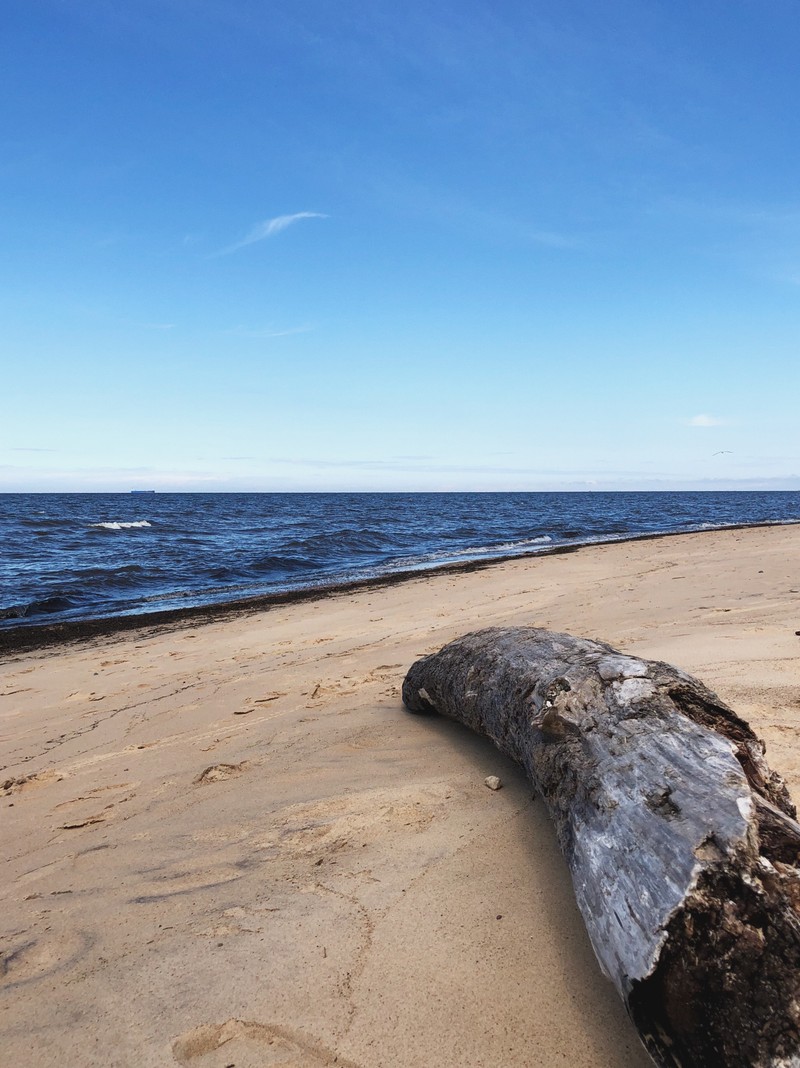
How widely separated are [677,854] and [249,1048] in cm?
135

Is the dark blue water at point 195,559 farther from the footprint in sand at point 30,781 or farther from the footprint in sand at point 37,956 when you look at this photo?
the footprint in sand at point 37,956

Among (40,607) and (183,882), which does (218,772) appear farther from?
(40,607)

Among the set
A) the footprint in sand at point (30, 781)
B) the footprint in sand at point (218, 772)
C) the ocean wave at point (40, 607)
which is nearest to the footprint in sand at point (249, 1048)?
the footprint in sand at point (218, 772)

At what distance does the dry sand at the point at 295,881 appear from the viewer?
1851mm

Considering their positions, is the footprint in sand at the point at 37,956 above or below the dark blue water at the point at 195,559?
above

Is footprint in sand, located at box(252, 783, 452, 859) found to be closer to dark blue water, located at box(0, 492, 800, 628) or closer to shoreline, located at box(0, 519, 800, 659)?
shoreline, located at box(0, 519, 800, 659)

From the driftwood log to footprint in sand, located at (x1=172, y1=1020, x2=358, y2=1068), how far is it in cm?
87

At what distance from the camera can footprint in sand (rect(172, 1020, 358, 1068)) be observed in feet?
5.70

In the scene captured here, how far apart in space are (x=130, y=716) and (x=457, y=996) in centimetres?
423

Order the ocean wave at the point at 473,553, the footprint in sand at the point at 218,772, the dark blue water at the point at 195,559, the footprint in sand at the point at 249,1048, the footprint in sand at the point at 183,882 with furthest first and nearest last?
1. the ocean wave at the point at 473,553
2. the dark blue water at the point at 195,559
3. the footprint in sand at the point at 218,772
4. the footprint in sand at the point at 183,882
5. the footprint in sand at the point at 249,1048

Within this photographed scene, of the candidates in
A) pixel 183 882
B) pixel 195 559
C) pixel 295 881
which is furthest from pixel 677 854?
pixel 195 559

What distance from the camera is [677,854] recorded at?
5.87 feet

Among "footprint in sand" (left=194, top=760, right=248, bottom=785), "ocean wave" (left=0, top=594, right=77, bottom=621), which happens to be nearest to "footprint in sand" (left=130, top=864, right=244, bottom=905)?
"footprint in sand" (left=194, top=760, right=248, bottom=785)

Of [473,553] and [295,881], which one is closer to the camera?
[295,881]
